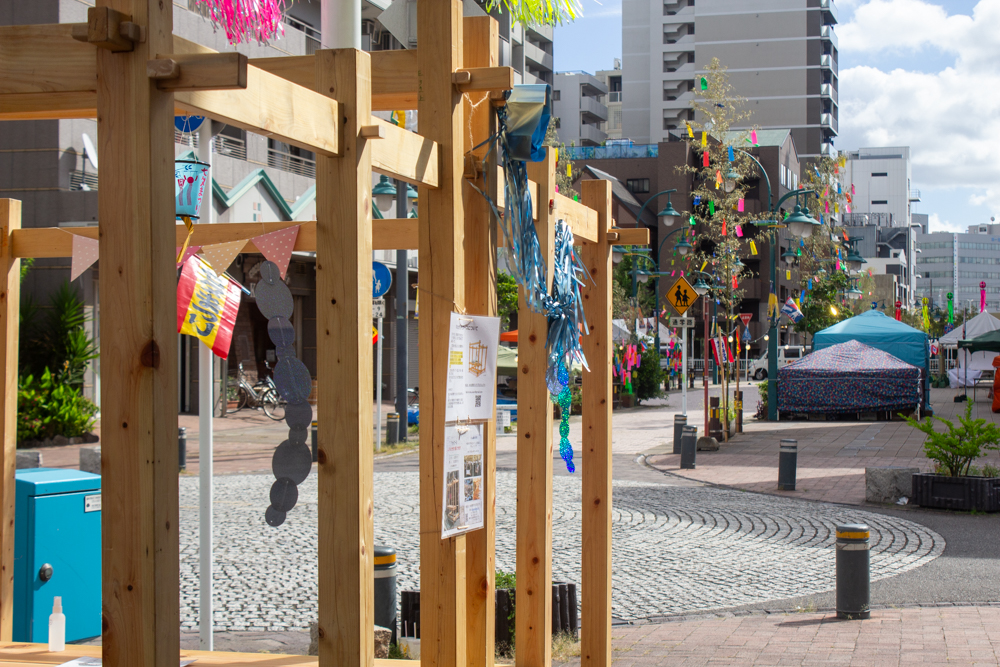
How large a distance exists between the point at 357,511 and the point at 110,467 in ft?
2.62

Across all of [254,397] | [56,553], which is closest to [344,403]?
[56,553]

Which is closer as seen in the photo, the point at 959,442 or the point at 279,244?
the point at 279,244

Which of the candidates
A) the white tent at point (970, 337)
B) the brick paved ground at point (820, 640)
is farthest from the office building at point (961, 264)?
the brick paved ground at point (820, 640)

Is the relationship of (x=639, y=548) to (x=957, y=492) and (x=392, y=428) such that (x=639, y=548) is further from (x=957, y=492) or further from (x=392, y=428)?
(x=392, y=428)

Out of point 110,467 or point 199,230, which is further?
point 199,230

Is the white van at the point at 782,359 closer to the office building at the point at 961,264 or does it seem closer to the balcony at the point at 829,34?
the balcony at the point at 829,34

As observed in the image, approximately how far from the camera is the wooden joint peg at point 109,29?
210cm

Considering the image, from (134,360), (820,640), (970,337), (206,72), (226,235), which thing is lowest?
(820,640)

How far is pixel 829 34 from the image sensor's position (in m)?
88.9

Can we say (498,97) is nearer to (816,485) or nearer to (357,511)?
(357,511)

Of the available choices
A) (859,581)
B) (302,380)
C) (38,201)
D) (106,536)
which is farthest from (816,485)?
(38,201)

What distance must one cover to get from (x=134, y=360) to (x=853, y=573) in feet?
19.6

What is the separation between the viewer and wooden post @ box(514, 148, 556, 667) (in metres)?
4.16

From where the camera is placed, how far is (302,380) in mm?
3152
